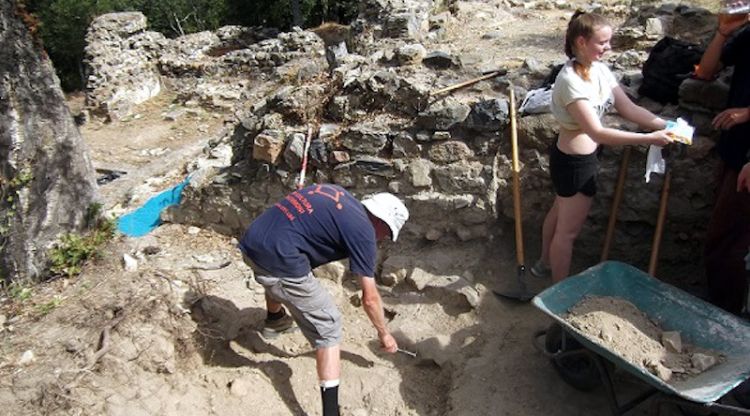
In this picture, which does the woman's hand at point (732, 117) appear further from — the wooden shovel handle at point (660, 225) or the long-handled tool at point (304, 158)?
the long-handled tool at point (304, 158)

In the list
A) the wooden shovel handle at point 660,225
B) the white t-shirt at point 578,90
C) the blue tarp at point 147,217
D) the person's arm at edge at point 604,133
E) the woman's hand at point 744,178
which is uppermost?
the white t-shirt at point 578,90

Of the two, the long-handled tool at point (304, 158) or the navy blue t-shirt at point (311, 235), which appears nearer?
the navy blue t-shirt at point (311, 235)

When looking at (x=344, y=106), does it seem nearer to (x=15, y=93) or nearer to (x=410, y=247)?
(x=410, y=247)

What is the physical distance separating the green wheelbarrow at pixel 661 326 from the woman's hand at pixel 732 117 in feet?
3.18

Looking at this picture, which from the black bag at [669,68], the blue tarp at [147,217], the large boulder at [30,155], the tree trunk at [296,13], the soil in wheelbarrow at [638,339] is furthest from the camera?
the tree trunk at [296,13]

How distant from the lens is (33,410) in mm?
3402

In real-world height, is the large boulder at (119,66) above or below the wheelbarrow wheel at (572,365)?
above

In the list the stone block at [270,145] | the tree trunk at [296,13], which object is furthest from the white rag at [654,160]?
the tree trunk at [296,13]

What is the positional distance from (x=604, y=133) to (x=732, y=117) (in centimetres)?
76

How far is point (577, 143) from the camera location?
3457 millimetres

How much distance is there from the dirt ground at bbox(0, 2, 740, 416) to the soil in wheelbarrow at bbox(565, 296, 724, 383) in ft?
1.70

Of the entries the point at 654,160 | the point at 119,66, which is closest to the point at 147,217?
the point at 654,160

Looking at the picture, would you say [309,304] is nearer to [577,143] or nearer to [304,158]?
[304,158]

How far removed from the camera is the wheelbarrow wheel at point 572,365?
134 inches
